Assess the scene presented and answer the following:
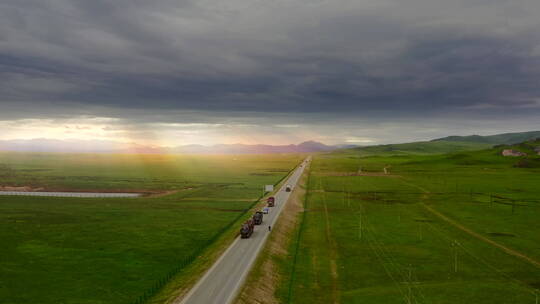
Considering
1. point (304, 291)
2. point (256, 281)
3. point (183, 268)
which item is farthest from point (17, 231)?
point (304, 291)

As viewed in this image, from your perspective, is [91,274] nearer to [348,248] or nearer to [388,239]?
[348,248]

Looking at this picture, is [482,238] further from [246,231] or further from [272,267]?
[246,231]

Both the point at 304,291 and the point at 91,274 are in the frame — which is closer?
the point at 304,291

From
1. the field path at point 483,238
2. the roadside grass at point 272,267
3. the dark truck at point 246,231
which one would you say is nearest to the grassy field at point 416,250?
the field path at point 483,238

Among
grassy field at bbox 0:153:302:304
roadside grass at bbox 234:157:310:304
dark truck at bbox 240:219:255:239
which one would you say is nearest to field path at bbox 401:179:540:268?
roadside grass at bbox 234:157:310:304

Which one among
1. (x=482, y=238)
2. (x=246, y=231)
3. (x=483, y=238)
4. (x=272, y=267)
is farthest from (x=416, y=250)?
(x=246, y=231)

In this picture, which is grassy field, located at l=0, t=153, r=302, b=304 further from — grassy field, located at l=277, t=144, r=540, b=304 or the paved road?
grassy field, located at l=277, t=144, r=540, b=304

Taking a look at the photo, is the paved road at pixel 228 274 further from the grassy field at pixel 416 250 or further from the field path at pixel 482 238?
the field path at pixel 482 238

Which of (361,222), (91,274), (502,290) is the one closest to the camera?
(502,290)
